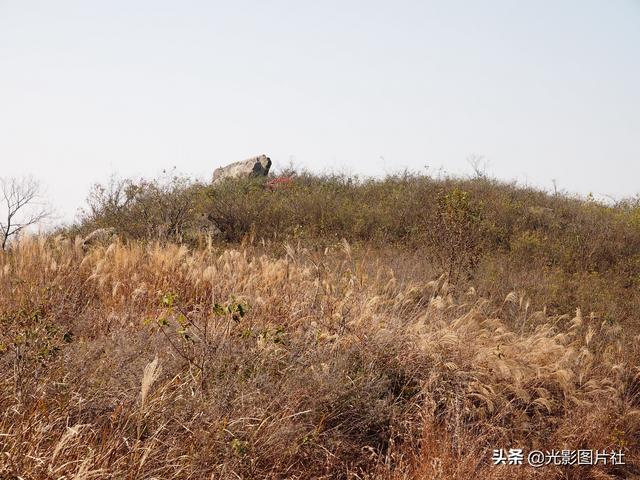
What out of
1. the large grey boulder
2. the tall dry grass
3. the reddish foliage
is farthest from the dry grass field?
the large grey boulder

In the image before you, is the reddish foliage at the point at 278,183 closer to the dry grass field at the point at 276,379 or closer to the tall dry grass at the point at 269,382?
the dry grass field at the point at 276,379

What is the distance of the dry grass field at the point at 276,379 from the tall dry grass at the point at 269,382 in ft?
0.07

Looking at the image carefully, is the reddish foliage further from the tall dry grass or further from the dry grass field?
the tall dry grass

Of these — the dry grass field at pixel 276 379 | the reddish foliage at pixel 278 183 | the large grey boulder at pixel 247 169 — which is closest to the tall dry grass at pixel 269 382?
the dry grass field at pixel 276 379

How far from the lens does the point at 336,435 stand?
5.29 metres

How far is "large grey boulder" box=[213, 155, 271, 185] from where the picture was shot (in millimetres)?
20812

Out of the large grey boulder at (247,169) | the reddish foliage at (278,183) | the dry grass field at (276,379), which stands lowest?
the dry grass field at (276,379)

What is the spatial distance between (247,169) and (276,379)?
16.0 meters

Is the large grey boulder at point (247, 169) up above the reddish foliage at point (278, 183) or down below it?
above

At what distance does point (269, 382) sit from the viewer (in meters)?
5.46

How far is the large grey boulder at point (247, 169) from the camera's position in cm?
2081

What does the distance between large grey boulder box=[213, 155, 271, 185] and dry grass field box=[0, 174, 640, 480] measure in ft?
39.2

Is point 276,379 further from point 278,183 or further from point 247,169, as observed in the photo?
point 247,169

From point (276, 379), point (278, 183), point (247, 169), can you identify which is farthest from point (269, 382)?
point (247, 169)
